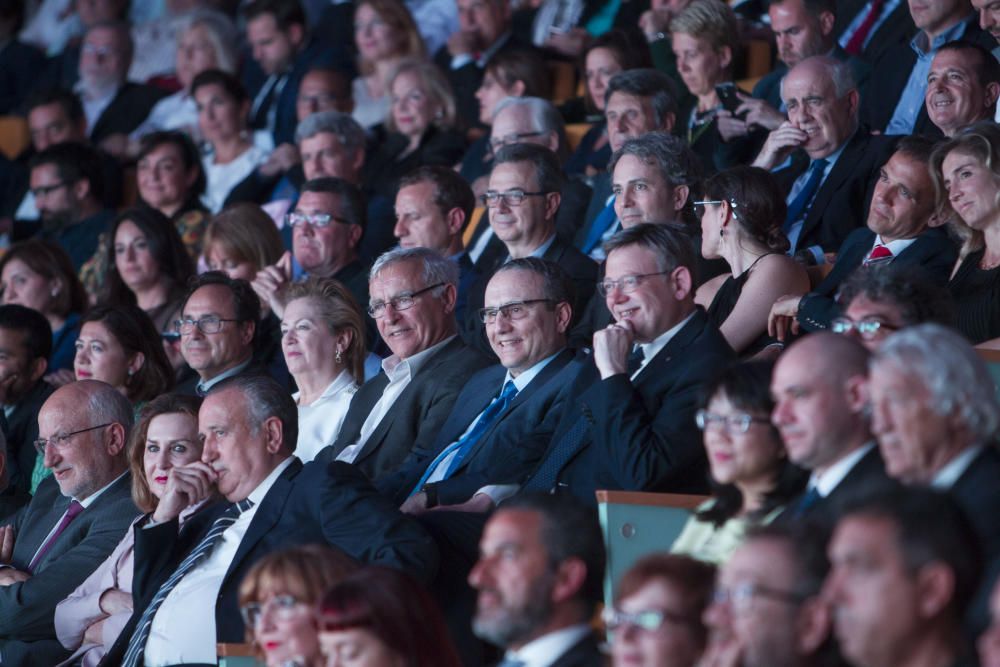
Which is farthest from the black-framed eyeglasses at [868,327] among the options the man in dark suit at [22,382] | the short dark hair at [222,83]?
the short dark hair at [222,83]

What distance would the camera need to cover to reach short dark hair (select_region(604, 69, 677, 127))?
19.0ft

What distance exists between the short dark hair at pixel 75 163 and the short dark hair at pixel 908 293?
5.06 metres

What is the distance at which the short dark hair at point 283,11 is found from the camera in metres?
8.44

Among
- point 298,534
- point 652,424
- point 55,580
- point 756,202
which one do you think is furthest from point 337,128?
point 652,424

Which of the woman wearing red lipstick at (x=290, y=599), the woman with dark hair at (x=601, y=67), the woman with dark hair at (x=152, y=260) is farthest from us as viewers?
the woman with dark hair at (x=601, y=67)

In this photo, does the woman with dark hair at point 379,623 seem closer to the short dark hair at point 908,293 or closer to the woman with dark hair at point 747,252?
the short dark hair at point 908,293

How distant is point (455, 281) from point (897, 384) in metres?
2.42

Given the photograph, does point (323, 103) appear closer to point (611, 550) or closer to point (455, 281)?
point (455, 281)

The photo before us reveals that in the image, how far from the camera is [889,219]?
174 inches

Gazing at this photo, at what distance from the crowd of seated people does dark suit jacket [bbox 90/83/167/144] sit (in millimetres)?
361

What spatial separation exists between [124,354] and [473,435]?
1711 millimetres

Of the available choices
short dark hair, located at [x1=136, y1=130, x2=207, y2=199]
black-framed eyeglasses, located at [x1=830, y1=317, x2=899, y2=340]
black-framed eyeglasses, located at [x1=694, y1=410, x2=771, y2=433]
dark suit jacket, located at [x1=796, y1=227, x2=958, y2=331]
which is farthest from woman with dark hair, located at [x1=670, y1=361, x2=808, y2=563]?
short dark hair, located at [x1=136, y1=130, x2=207, y2=199]

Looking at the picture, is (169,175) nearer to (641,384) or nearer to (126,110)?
(126,110)

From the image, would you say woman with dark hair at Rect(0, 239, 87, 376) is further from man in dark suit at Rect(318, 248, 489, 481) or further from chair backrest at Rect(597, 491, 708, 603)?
chair backrest at Rect(597, 491, 708, 603)
